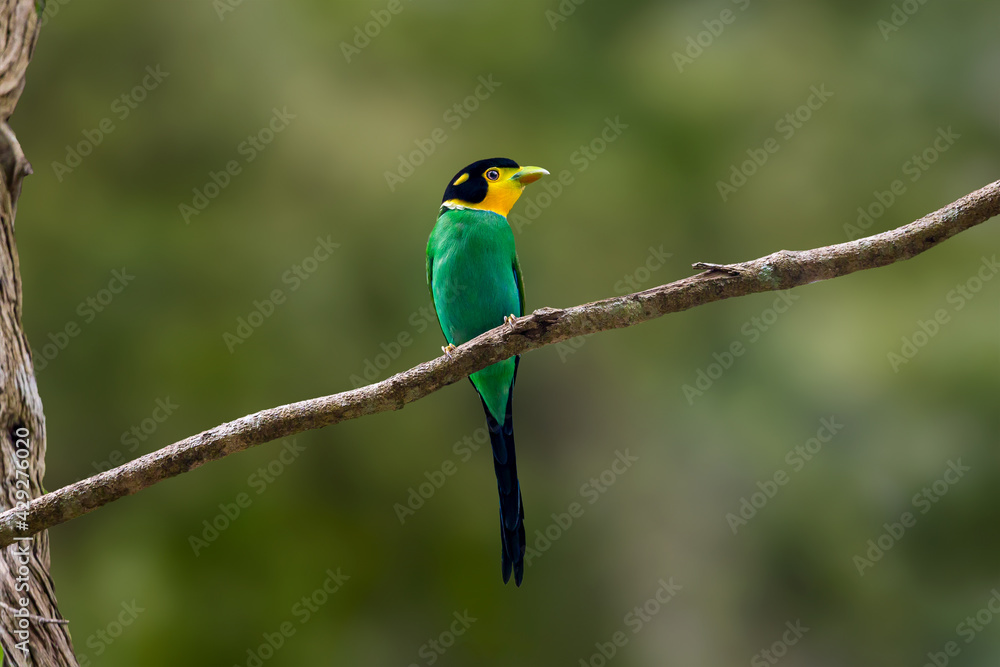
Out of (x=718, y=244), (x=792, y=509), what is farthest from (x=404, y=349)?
(x=792, y=509)

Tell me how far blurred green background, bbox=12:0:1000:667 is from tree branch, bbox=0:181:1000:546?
10.1 feet

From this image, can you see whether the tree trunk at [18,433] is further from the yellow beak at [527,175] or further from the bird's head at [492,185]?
the yellow beak at [527,175]

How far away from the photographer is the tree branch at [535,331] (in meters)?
2.15

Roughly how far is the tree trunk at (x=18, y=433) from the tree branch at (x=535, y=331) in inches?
11.6

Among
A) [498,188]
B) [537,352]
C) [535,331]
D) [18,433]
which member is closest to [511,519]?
[535,331]

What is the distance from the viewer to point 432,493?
5.37 metres

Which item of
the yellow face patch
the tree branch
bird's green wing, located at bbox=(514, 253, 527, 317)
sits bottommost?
the tree branch

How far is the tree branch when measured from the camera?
2.15 metres

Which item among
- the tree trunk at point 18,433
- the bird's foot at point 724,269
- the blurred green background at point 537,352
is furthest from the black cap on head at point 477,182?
the blurred green background at point 537,352

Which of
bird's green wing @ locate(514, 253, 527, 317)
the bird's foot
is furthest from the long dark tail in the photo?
the bird's foot

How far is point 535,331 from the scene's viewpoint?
2318 mm

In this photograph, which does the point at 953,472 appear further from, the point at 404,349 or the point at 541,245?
the point at 404,349

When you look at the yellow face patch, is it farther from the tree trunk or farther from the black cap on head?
the tree trunk

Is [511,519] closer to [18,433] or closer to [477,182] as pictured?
[477,182]
